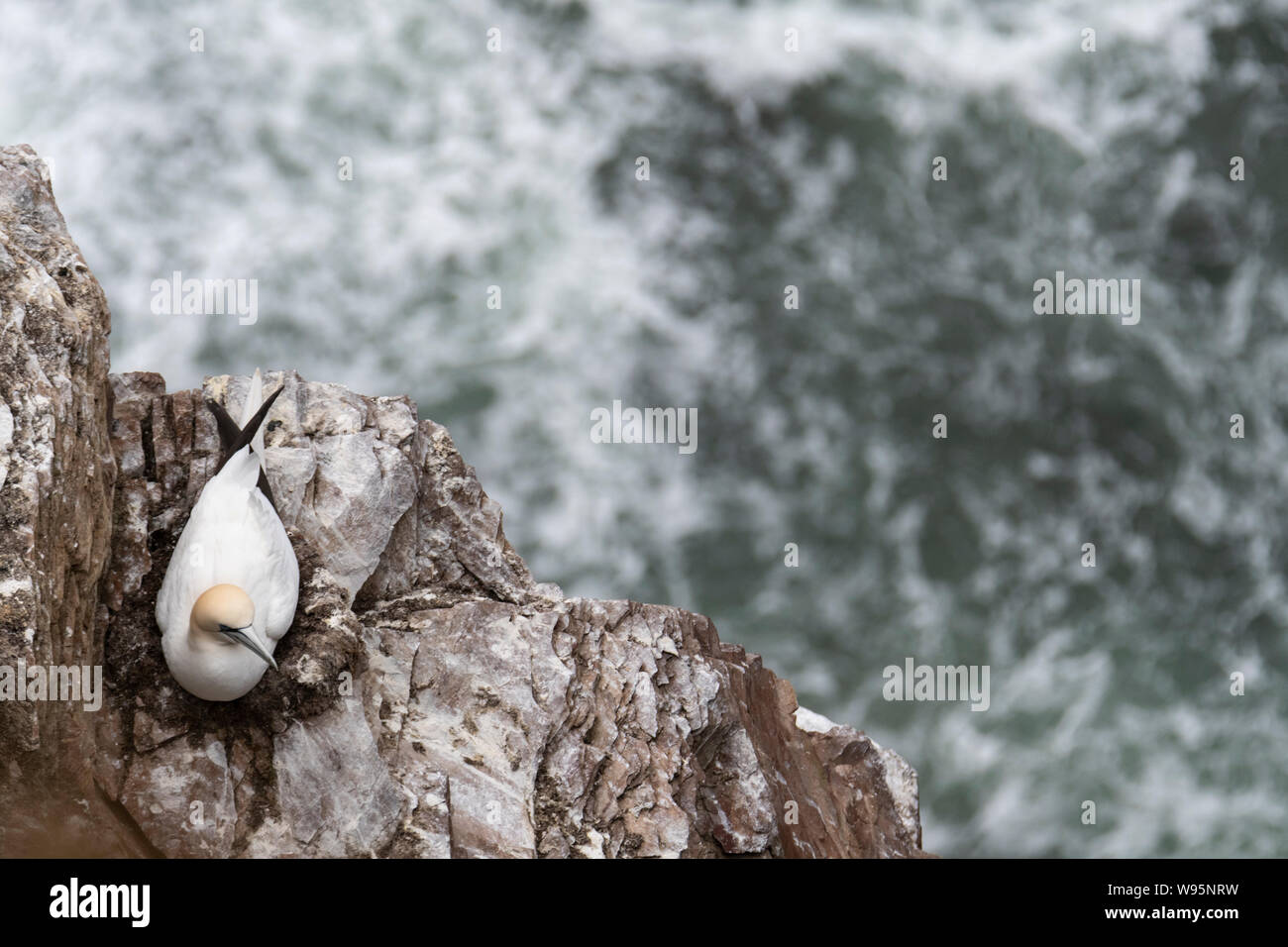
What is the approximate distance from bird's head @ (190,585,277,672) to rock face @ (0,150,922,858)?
0.88m

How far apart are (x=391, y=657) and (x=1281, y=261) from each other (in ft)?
96.6

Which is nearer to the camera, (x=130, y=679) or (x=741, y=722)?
(x=130, y=679)

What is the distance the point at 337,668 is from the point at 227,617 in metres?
1.56

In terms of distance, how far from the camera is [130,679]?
12.2 m

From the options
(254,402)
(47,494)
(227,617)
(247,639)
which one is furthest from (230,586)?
(254,402)

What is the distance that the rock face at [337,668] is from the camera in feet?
37.2

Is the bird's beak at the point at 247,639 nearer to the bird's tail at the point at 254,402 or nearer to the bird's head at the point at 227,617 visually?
the bird's head at the point at 227,617

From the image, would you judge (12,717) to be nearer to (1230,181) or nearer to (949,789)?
(949,789)

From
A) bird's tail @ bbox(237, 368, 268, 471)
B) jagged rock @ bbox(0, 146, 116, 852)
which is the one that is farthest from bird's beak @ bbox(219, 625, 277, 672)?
bird's tail @ bbox(237, 368, 268, 471)

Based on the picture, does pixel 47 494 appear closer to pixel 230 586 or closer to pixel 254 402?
pixel 230 586

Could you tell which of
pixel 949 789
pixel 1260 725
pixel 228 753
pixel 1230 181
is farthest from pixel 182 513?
pixel 1230 181

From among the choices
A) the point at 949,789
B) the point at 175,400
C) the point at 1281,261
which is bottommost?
the point at 949,789

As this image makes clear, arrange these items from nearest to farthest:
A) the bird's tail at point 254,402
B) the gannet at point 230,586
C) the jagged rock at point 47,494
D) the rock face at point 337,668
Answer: the jagged rock at point 47,494, the rock face at point 337,668, the gannet at point 230,586, the bird's tail at point 254,402

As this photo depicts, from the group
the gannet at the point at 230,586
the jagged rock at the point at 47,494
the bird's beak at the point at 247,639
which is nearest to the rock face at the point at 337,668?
the jagged rock at the point at 47,494
